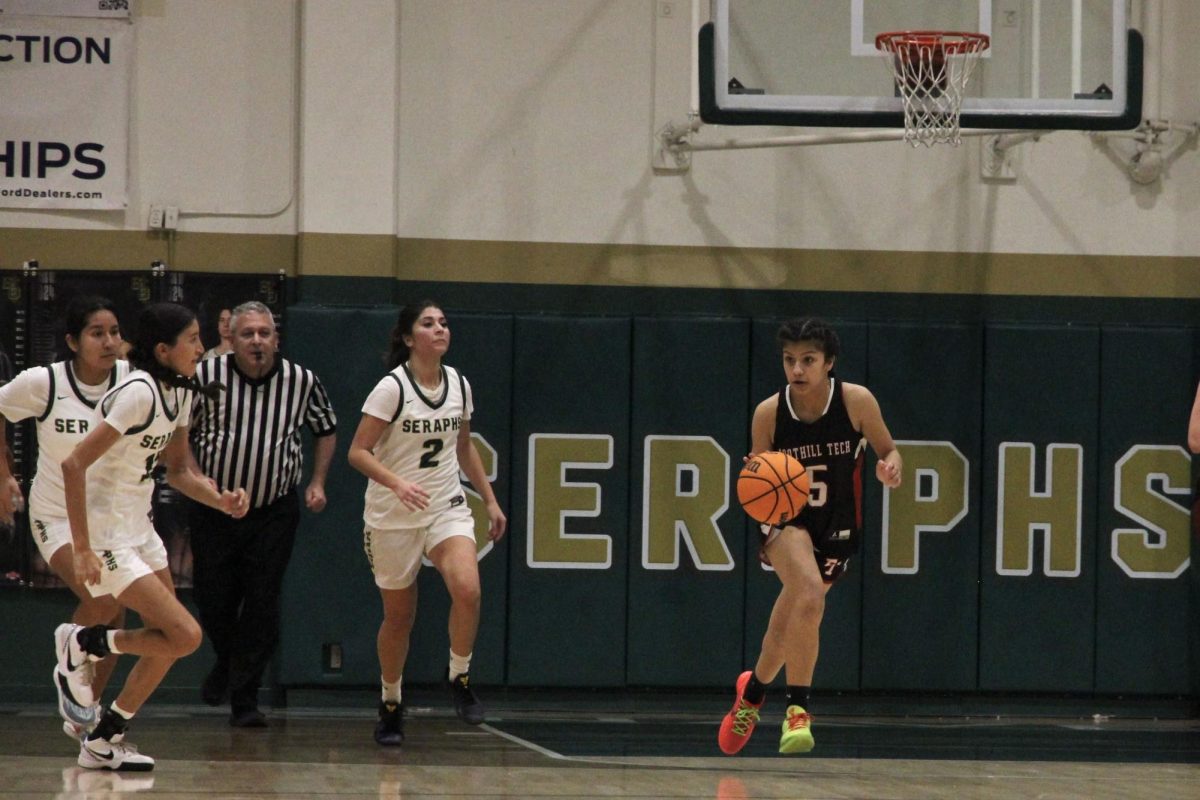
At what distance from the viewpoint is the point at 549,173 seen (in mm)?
8898

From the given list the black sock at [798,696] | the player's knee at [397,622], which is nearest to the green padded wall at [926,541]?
the black sock at [798,696]

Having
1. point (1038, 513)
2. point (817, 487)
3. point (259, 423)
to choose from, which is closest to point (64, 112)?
point (259, 423)

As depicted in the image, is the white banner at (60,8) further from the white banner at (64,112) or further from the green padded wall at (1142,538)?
the green padded wall at (1142,538)

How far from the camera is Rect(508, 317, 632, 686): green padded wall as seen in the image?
8625 millimetres

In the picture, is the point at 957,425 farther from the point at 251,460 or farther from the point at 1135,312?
the point at 251,460

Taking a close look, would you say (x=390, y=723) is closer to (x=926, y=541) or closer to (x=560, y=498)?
(x=560, y=498)

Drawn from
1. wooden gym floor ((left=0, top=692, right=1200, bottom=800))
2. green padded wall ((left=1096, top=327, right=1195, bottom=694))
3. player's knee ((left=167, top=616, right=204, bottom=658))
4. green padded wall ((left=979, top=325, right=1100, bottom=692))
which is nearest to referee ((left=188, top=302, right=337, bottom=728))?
wooden gym floor ((left=0, top=692, right=1200, bottom=800))

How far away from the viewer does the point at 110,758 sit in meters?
5.77

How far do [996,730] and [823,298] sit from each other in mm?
2560

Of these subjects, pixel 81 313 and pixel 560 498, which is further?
pixel 560 498

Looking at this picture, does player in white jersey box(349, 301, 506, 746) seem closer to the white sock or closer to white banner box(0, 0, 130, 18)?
the white sock

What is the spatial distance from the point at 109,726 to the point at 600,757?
2016 millimetres

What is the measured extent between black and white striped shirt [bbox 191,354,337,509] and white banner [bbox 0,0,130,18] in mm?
2343

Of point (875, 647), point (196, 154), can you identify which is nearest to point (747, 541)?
point (875, 647)
